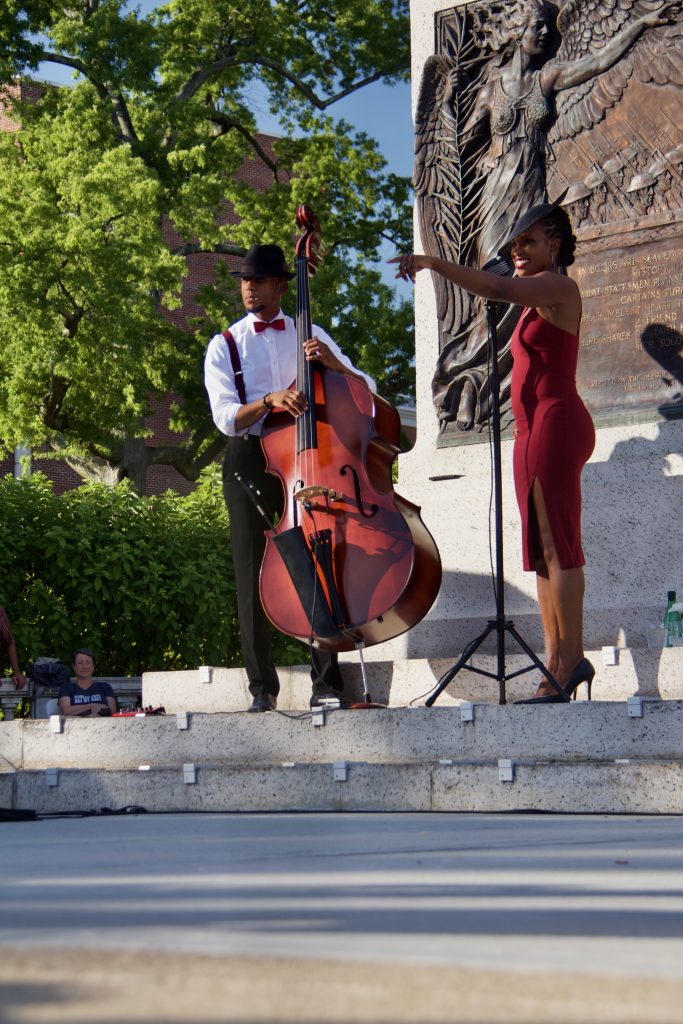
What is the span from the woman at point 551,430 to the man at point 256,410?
29.2 inches

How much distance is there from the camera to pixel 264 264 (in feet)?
21.7

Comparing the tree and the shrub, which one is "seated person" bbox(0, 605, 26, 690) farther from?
the tree

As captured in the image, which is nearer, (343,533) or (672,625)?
(343,533)

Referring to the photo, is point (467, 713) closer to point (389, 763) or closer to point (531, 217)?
point (389, 763)

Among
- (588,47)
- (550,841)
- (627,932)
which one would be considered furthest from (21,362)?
(627,932)

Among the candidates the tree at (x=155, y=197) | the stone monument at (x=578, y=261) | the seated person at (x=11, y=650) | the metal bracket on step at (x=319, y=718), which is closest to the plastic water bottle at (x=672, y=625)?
the stone monument at (x=578, y=261)

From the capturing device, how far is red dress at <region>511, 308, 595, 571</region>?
609 centimetres

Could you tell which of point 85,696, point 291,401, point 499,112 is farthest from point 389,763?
point 499,112

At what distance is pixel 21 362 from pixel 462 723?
15.4 m

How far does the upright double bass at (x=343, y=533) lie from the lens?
5879 mm

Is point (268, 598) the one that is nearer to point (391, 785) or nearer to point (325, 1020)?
point (391, 785)

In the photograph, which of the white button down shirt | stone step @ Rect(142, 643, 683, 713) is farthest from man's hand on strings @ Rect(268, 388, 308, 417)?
stone step @ Rect(142, 643, 683, 713)

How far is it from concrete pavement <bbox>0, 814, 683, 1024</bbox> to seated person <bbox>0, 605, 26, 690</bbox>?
6.35m

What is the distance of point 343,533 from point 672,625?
161 cm
